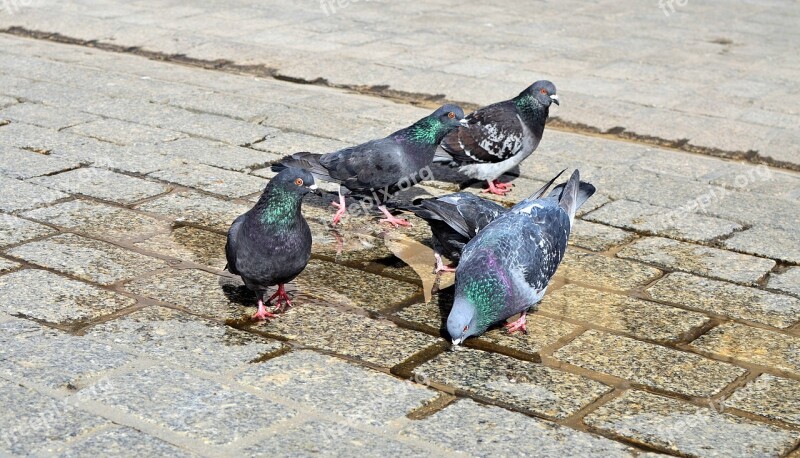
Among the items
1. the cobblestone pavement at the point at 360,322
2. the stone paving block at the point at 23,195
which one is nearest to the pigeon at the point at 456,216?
→ the cobblestone pavement at the point at 360,322

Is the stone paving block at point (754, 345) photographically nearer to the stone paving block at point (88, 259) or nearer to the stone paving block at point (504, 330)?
the stone paving block at point (504, 330)

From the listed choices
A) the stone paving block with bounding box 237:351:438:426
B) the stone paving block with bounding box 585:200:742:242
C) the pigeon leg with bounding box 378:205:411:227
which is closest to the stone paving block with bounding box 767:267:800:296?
the stone paving block with bounding box 585:200:742:242

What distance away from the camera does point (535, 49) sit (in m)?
10.0

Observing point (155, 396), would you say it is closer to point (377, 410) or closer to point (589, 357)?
point (377, 410)

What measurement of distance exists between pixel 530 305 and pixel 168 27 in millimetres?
7091

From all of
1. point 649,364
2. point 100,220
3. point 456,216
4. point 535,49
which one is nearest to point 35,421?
point 456,216

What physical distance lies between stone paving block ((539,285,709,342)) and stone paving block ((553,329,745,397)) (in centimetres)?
14

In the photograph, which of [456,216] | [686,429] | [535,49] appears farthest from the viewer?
[535,49]

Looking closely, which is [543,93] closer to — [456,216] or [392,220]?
[392,220]

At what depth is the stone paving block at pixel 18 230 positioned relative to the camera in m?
5.33

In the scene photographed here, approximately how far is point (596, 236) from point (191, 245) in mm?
2202

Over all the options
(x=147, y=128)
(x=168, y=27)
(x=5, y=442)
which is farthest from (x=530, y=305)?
(x=168, y=27)

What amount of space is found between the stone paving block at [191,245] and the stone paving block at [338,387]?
1.18 meters

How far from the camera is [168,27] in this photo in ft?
34.4
